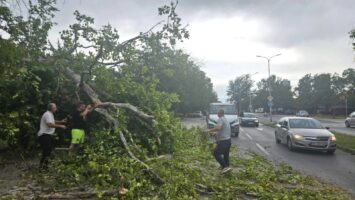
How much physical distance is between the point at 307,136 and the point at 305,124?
5.89 ft

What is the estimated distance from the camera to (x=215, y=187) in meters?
7.77

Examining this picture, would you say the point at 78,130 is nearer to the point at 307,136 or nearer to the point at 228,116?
the point at 307,136

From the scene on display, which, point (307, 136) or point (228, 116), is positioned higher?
point (228, 116)

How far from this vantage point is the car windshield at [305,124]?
1622 cm

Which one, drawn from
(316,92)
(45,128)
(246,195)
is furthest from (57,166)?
(316,92)

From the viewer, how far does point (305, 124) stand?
54.0 ft

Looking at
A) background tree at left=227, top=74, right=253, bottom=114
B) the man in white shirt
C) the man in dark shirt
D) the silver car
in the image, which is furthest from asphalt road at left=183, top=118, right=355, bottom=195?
background tree at left=227, top=74, right=253, bottom=114

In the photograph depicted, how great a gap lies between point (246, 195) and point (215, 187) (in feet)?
2.18

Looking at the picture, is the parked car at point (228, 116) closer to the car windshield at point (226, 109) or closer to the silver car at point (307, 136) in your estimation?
the car windshield at point (226, 109)

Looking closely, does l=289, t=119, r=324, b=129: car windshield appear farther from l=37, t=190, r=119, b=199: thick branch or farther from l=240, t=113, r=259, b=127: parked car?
l=240, t=113, r=259, b=127: parked car

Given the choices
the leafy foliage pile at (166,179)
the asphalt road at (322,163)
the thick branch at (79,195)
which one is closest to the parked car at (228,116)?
the asphalt road at (322,163)

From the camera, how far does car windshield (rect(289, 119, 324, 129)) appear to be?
16219 millimetres

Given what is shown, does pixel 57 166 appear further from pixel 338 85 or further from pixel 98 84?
pixel 338 85

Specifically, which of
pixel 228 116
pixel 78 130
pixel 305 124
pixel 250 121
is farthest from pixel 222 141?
pixel 250 121
